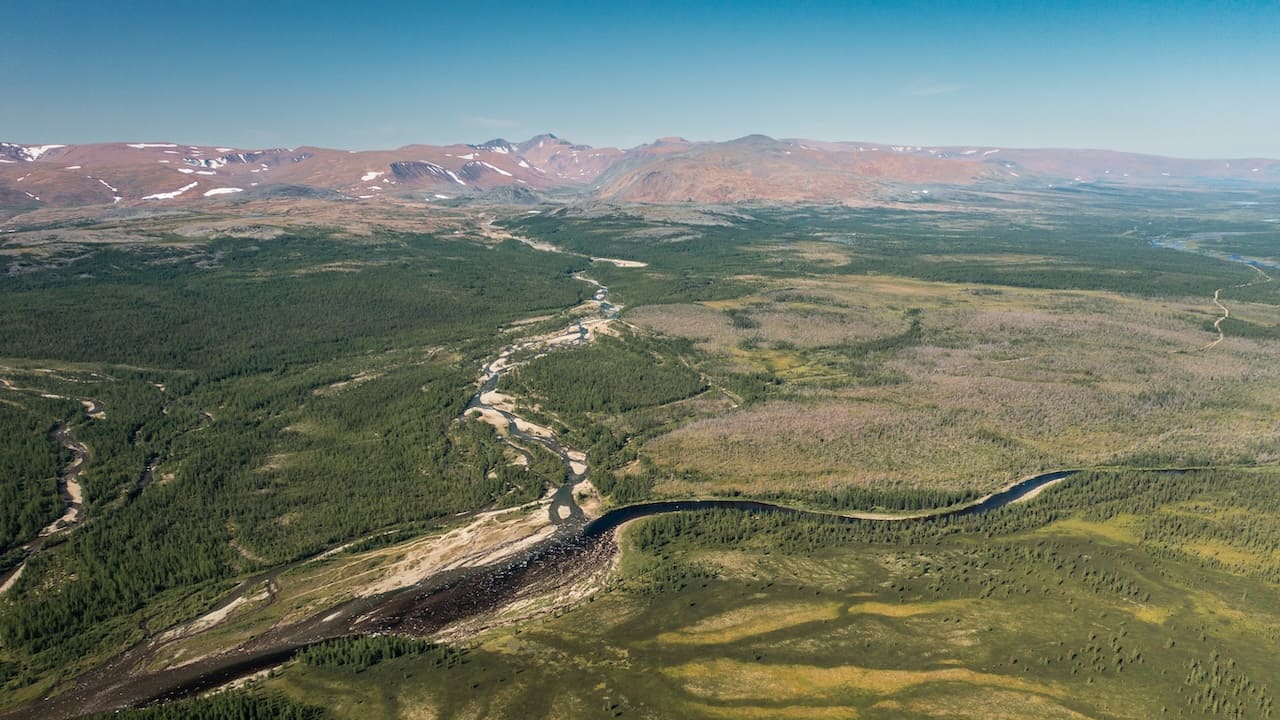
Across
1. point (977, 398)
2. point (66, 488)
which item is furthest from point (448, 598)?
point (977, 398)

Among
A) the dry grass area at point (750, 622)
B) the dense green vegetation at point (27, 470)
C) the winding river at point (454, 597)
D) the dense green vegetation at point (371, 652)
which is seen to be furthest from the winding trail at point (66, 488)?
the dry grass area at point (750, 622)

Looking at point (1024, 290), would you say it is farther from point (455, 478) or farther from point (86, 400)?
point (86, 400)

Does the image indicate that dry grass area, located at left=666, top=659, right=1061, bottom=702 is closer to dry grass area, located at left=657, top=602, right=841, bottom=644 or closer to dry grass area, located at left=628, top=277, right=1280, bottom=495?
dry grass area, located at left=657, top=602, right=841, bottom=644

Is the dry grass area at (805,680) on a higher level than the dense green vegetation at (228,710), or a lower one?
lower

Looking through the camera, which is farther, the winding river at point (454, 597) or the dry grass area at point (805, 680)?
the dry grass area at point (805, 680)

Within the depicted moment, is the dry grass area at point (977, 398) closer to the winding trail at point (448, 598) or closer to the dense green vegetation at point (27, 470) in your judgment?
the winding trail at point (448, 598)

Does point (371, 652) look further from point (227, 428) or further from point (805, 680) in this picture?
point (227, 428)

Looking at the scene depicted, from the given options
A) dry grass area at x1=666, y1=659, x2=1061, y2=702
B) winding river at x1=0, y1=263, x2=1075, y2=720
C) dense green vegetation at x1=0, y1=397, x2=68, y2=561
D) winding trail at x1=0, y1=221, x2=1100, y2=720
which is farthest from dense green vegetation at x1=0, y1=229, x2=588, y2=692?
dry grass area at x1=666, y1=659, x2=1061, y2=702

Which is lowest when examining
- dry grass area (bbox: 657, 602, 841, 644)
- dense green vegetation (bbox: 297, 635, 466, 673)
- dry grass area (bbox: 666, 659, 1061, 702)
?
dry grass area (bbox: 666, 659, 1061, 702)

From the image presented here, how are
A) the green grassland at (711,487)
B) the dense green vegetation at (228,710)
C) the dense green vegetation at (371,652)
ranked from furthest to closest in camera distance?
1. the dense green vegetation at (371,652)
2. the green grassland at (711,487)
3. the dense green vegetation at (228,710)
